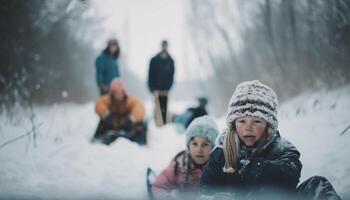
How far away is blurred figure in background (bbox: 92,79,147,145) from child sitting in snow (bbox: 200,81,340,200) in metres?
→ 1.63

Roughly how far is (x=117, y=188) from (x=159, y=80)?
1.84 meters

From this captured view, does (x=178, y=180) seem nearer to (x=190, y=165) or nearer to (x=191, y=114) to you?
(x=190, y=165)

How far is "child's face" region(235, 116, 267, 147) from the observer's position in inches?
55.7

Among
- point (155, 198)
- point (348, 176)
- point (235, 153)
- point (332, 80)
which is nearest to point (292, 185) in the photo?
point (235, 153)

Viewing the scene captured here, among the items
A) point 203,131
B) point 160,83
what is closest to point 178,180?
point 203,131

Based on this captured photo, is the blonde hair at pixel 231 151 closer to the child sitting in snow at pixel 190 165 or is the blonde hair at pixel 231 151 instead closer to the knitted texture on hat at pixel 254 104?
the knitted texture on hat at pixel 254 104

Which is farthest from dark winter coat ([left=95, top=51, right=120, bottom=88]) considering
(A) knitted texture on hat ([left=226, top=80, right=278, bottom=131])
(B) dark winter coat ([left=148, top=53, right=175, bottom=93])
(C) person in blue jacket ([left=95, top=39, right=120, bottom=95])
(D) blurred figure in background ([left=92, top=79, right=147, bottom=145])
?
(A) knitted texture on hat ([left=226, top=80, right=278, bottom=131])

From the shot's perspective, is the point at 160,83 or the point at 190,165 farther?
the point at 160,83

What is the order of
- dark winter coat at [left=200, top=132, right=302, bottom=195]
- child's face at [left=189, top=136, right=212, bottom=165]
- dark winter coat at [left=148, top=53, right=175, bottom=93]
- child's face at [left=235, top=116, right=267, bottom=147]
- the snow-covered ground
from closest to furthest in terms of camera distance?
dark winter coat at [left=200, top=132, right=302, bottom=195], child's face at [left=235, top=116, right=267, bottom=147], the snow-covered ground, child's face at [left=189, top=136, right=212, bottom=165], dark winter coat at [left=148, top=53, right=175, bottom=93]

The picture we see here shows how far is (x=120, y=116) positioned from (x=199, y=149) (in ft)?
4.42

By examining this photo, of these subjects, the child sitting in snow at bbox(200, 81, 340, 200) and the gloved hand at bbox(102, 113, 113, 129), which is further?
the gloved hand at bbox(102, 113, 113, 129)

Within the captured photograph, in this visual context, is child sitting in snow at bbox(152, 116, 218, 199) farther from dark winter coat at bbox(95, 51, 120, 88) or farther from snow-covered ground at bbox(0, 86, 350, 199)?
dark winter coat at bbox(95, 51, 120, 88)

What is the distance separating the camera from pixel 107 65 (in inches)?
148

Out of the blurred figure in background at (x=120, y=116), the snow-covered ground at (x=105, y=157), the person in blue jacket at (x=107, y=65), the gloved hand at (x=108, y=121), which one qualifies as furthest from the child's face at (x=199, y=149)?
the person in blue jacket at (x=107, y=65)
